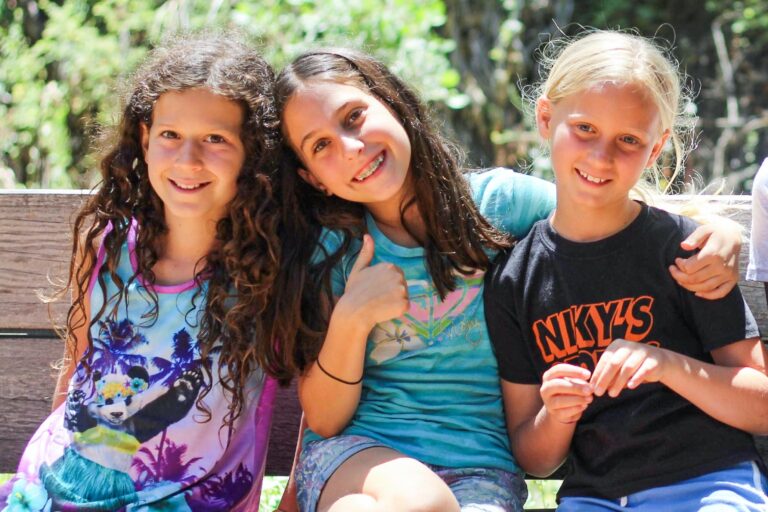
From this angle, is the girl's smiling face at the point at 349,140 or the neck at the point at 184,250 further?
the neck at the point at 184,250

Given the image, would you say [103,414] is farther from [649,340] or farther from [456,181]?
[649,340]

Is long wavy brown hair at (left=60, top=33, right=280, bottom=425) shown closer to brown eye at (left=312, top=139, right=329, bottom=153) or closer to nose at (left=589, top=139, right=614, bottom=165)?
brown eye at (left=312, top=139, right=329, bottom=153)

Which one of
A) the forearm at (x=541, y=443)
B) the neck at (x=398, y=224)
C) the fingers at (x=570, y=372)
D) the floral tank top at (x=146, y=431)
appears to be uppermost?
the neck at (x=398, y=224)

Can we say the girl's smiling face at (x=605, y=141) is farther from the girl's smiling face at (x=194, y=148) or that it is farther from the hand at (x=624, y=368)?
the girl's smiling face at (x=194, y=148)

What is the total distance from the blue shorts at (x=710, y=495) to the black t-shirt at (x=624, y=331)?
0.02 m

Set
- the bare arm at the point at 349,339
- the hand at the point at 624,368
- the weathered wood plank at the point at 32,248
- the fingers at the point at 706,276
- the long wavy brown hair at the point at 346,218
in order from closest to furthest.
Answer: the hand at the point at 624,368 → the fingers at the point at 706,276 → the bare arm at the point at 349,339 → the long wavy brown hair at the point at 346,218 → the weathered wood plank at the point at 32,248

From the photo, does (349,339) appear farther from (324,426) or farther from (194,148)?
(194,148)

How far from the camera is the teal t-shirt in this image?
7.16 feet

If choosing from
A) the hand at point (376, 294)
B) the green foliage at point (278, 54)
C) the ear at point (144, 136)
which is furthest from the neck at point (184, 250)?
the green foliage at point (278, 54)

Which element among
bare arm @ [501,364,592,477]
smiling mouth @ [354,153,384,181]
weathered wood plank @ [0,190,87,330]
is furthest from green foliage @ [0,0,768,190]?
bare arm @ [501,364,592,477]

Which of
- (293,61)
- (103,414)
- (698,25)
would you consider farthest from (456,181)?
(698,25)

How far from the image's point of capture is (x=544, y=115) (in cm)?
222

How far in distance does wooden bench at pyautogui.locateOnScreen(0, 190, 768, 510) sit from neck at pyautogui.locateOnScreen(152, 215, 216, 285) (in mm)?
304

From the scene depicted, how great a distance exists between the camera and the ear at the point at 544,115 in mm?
2195
